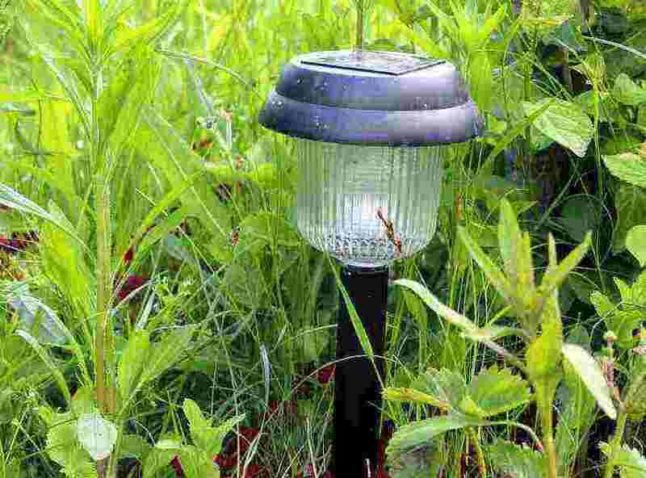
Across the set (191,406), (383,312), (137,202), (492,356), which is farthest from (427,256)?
(191,406)

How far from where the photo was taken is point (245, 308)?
1889 millimetres

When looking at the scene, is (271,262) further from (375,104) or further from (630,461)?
(630,461)

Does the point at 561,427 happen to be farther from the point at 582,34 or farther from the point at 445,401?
the point at 582,34

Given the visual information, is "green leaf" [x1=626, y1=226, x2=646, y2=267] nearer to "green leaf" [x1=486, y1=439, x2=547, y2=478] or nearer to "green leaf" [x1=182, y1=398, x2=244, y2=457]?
"green leaf" [x1=486, y1=439, x2=547, y2=478]

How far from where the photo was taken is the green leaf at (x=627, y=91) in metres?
1.64

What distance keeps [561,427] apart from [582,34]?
2.36ft

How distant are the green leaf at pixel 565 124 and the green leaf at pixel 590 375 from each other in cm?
56

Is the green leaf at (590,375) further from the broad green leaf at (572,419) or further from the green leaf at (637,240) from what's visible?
the green leaf at (637,240)

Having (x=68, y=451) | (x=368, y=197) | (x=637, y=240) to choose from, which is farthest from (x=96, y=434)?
(x=637, y=240)

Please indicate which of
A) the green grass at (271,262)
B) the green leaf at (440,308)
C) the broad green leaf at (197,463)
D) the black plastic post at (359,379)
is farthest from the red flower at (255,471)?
the green leaf at (440,308)

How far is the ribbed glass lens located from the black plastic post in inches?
1.4

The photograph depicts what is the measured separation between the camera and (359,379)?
1551 millimetres

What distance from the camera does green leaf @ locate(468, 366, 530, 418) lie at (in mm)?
1188

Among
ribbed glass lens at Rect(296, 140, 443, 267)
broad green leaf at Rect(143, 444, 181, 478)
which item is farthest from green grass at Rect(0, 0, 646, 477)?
ribbed glass lens at Rect(296, 140, 443, 267)
